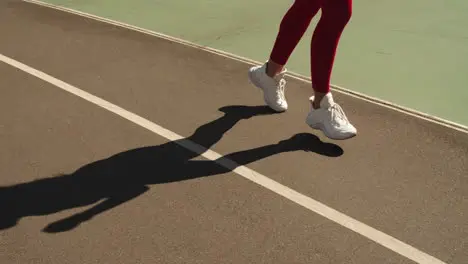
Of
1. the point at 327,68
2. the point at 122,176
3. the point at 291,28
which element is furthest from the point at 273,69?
the point at 122,176

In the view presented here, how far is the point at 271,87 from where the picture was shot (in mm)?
5031

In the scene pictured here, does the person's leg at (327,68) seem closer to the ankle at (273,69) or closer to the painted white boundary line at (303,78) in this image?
the ankle at (273,69)

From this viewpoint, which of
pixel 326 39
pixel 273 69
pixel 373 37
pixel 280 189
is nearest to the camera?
pixel 280 189

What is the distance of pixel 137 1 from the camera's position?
30.6 ft

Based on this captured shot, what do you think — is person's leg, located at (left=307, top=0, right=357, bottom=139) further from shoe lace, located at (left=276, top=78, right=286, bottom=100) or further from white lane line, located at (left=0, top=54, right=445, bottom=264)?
white lane line, located at (left=0, top=54, right=445, bottom=264)

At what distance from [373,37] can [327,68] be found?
297cm

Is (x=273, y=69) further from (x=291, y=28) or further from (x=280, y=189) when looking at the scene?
(x=280, y=189)

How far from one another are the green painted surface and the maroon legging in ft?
3.87

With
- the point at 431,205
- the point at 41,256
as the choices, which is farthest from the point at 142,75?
the point at 431,205

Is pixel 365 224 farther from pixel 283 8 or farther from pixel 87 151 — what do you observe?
pixel 283 8

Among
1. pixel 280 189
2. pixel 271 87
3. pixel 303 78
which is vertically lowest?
pixel 280 189

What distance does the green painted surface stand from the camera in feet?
18.4

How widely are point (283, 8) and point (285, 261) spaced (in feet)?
20.1

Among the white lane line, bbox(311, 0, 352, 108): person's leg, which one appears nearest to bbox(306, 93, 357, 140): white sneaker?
bbox(311, 0, 352, 108): person's leg
